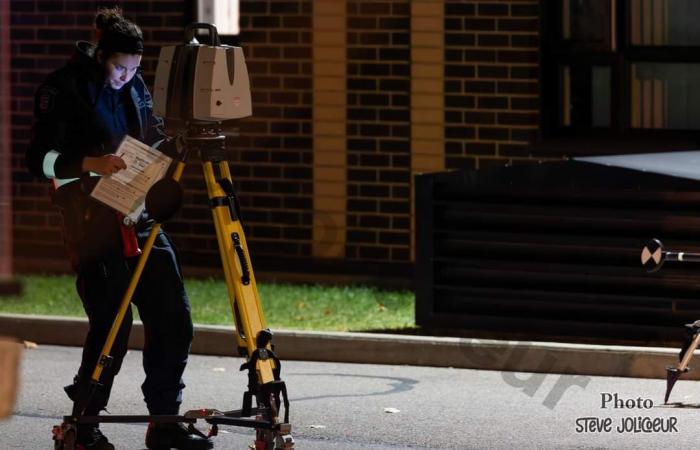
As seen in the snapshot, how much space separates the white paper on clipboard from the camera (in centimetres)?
709

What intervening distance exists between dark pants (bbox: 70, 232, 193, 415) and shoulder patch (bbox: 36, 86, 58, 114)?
0.67 metres

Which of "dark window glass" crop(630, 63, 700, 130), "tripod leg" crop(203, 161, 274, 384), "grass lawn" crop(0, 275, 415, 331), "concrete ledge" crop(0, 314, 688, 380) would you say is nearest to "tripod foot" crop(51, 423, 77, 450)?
"tripod leg" crop(203, 161, 274, 384)

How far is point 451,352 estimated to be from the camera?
10.1m

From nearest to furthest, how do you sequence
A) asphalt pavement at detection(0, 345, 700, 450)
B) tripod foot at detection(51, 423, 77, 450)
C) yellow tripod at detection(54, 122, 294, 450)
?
yellow tripod at detection(54, 122, 294, 450), tripod foot at detection(51, 423, 77, 450), asphalt pavement at detection(0, 345, 700, 450)

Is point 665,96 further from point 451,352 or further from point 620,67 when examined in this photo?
point 451,352

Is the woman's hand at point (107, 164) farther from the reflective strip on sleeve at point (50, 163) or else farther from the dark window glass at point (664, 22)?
the dark window glass at point (664, 22)

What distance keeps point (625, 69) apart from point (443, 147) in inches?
59.6

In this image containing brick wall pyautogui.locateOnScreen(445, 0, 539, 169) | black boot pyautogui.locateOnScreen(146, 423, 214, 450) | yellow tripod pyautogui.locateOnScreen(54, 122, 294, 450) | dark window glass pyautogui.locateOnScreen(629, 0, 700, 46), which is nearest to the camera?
yellow tripod pyautogui.locateOnScreen(54, 122, 294, 450)

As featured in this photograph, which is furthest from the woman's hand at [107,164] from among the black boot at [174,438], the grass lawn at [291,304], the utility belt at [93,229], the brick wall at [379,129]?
the brick wall at [379,129]

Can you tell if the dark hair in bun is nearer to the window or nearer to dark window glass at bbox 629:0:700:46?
the window

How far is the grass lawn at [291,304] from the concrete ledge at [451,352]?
499 millimetres

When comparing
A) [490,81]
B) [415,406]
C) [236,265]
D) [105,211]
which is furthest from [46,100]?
[490,81]

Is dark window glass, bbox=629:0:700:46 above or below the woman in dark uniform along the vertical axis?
above

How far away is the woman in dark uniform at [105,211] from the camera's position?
23.9 ft
